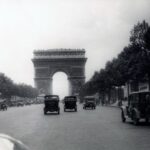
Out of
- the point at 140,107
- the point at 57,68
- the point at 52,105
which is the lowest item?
the point at 140,107

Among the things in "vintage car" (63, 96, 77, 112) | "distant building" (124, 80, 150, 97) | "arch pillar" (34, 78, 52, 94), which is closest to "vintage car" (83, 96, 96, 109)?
"distant building" (124, 80, 150, 97)

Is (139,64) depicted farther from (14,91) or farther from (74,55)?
(74,55)

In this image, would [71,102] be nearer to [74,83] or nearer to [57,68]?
[74,83]

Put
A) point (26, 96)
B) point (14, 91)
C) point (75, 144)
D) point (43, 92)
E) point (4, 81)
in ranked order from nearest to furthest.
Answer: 1. point (75, 144)
2. point (4, 81)
3. point (14, 91)
4. point (26, 96)
5. point (43, 92)

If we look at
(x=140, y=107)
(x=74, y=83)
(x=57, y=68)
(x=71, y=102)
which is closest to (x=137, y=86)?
(x=71, y=102)

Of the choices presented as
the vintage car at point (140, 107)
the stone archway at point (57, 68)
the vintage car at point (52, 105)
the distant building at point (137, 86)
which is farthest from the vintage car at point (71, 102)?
the stone archway at point (57, 68)

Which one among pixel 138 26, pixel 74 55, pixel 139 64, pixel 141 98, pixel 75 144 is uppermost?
pixel 74 55

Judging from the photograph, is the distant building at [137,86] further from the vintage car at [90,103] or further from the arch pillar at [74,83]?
the arch pillar at [74,83]

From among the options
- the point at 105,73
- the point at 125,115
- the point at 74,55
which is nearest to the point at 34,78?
the point at 74,55

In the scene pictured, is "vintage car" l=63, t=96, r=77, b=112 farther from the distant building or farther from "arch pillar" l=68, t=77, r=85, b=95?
"arch pillar" l=68, t=77, r=85, b=95
